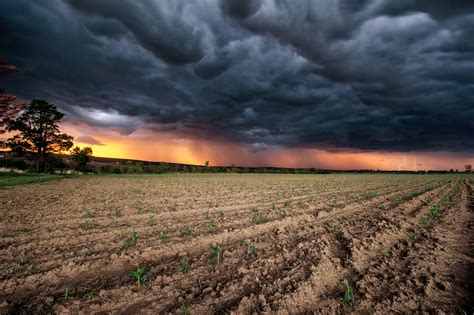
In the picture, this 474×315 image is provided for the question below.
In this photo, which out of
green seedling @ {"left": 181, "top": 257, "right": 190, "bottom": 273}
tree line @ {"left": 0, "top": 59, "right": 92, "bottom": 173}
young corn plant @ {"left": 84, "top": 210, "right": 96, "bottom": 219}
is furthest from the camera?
tree line @ {"left": 0, "top": 59, "right": 92, "bottom": 173}

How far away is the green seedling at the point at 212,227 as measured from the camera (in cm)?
720

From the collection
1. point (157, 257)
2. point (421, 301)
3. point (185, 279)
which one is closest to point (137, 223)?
point (157, 257)

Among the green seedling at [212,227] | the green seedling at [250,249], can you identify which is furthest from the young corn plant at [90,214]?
the green seedling at [250,249]

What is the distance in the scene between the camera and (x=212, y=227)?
7539 mm

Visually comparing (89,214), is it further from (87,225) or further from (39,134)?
(39,134)

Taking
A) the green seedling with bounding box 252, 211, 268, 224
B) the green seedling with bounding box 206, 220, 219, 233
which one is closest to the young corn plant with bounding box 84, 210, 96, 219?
the green seedling with bounding box 206, 220, 219, 233

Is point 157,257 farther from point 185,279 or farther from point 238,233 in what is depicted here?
point 238,233

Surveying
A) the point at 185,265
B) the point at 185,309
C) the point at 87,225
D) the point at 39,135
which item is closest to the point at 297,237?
the point at 185,265

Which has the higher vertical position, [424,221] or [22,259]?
[424,221]

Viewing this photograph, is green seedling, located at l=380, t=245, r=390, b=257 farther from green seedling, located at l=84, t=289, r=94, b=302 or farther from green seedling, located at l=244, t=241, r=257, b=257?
green seedling, located at l=84, t=289, r=94, b=302

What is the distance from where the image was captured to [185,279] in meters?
4.12

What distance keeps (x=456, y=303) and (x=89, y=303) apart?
595 cm

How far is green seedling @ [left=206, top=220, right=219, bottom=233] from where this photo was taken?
7.20m

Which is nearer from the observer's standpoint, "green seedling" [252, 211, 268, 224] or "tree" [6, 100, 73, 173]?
"green seedling" [252, 211, 268, 224]
